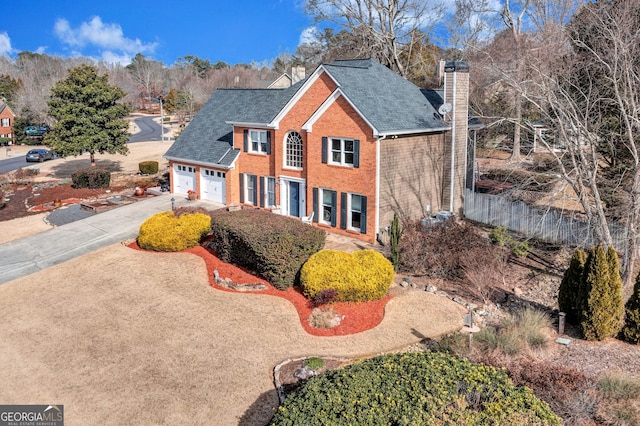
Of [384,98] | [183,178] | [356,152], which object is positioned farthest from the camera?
[183,178]

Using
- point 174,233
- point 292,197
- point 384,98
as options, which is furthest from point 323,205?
point 174,233

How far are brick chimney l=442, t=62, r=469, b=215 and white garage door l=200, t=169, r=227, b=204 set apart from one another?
1355 cm

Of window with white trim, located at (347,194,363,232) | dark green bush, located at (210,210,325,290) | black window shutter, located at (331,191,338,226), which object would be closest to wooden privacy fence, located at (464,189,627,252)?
window with white trim, located at (347,194,363,232)

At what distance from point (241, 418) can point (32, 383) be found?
6.29 meters

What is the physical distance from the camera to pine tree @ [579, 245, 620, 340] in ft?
51.3

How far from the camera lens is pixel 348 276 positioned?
18.6 metres

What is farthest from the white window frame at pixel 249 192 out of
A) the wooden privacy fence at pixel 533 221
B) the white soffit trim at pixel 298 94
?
the wooden privacy fence at pixel 533 221

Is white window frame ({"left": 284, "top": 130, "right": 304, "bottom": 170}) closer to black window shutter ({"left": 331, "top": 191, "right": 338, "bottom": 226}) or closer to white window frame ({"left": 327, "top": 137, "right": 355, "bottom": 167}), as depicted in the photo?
white window frame ({"left": 327, "top": 137, "right": 355, "bottom": 167})

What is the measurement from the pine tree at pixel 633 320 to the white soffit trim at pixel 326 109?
1227cm

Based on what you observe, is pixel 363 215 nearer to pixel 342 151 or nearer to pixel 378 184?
pixel 378 184

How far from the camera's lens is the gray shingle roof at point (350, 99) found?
25.4 metres

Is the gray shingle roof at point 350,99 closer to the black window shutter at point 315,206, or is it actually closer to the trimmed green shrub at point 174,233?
the black window shutter at point 315,206

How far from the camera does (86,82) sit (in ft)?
144

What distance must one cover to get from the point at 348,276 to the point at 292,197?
1136 centimetres
